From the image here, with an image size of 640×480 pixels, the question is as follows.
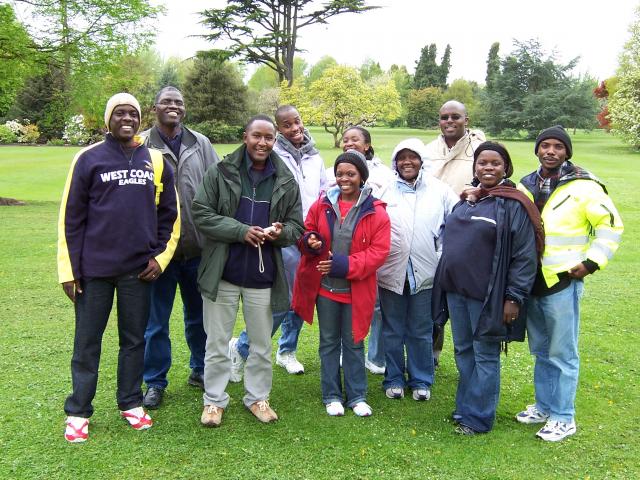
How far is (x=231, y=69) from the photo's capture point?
1657 inches

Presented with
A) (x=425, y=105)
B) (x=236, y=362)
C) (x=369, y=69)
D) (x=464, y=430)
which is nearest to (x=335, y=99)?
(x=425, y=105)

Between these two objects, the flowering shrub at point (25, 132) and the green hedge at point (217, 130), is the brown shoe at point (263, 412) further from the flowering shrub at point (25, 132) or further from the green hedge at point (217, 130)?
the flowering shrub at point (25, 132)

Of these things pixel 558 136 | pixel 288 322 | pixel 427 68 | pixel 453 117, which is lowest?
pixel 288 322

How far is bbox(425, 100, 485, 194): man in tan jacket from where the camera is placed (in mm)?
5082

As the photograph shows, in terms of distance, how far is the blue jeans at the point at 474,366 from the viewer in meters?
4.06

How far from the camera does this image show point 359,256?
13.7ft

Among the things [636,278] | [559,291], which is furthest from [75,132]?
[559,291]

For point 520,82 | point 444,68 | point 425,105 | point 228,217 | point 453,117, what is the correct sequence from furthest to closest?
point 444,68
point 425,105
point 520,82
point 453,117
point 228,217

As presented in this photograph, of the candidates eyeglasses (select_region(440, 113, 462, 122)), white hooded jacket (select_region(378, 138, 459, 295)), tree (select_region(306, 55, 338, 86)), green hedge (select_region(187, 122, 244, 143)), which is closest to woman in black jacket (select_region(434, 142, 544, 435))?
white hooded jacket (select_region(378, 138, 459, 295))

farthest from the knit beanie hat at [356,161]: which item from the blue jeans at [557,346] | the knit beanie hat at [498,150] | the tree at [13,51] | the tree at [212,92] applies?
the tree at [212,92]

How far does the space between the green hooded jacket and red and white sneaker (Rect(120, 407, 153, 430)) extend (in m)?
0.97

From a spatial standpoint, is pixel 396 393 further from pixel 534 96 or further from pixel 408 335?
pixel 534 96

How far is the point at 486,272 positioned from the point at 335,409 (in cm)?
157

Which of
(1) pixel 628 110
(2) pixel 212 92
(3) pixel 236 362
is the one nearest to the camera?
(3) pixel 236 362
